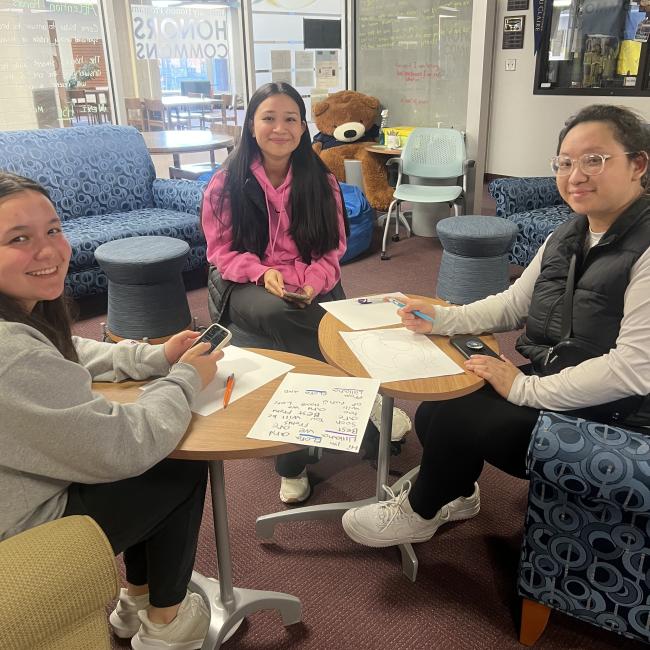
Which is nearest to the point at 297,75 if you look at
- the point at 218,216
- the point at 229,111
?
the point at 229,111

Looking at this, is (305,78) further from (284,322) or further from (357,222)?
(284,322)

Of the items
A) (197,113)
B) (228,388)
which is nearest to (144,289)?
(228,388)

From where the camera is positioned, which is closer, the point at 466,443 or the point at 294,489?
the point at 466,443

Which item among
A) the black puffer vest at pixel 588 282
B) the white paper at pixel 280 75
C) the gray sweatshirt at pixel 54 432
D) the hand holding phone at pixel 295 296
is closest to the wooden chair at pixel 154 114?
the white paper at pixel 280 75

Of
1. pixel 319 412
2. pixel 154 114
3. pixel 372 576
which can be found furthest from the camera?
pixel 154 114

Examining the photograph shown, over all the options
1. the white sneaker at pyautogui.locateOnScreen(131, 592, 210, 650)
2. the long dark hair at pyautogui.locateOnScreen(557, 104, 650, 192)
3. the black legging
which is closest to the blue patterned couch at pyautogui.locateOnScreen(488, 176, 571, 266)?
the long dark hair at pyautogui.locateOnScreen(557, 104, 650, 192)

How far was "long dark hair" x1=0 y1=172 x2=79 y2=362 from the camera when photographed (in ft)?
3.56

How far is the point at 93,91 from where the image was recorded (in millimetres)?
4672

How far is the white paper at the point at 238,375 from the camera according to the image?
4.20ft

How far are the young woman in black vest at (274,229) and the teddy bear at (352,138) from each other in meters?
2.98

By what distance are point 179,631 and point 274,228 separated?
132cm

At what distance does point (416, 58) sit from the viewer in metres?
5.52

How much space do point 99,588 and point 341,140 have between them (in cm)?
483

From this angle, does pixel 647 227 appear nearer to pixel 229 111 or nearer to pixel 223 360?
pixel 223 360
